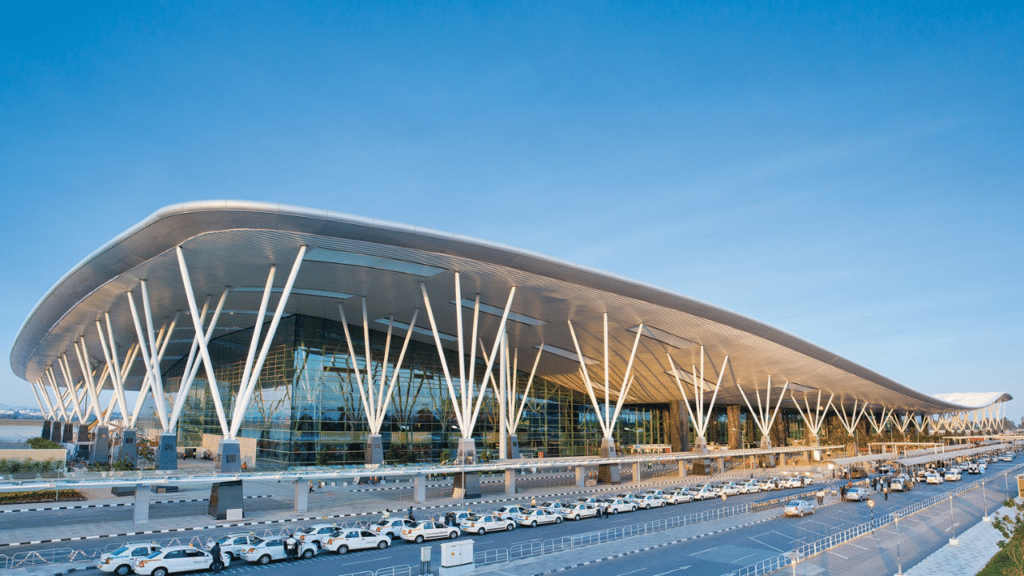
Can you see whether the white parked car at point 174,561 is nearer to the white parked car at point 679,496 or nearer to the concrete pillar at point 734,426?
the white parked car at point 679,496

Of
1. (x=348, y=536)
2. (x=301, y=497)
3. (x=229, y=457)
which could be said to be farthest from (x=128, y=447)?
(x=348, y=536)

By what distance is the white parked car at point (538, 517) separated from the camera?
30.3 m

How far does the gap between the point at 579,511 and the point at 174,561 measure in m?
19.6

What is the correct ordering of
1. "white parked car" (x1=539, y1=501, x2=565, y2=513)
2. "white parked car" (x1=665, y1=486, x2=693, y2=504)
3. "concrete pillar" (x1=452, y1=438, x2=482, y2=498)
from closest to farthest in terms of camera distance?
1. "white parked car" (x1=539, y1=501, x2=565, y2=513)
2. "concrete pillar" (x1=452, y1=438, x2=482, y2=498)
3. "white parked car" (x1=665, y1=486, x2=693, y2=504)

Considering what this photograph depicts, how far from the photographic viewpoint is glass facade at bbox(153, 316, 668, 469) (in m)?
52.5

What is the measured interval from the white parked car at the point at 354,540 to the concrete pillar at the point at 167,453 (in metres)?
14.0

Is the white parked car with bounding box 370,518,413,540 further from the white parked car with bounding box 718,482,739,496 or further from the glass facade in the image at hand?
the white parked car with bounding box 718,482,739,496

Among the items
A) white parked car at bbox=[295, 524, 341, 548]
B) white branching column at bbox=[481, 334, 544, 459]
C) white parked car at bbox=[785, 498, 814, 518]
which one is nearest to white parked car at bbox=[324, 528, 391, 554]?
white parked car at bbox=[295, 524, 341, 548]

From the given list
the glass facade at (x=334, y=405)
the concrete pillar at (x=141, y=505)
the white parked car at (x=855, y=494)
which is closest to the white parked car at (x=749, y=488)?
the white parked car at (x=855, y=494)

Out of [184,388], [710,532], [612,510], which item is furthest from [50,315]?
[710,532]

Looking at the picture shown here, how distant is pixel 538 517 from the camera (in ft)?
101

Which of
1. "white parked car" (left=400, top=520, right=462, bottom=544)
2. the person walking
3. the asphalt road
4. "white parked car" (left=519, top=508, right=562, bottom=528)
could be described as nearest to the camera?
the person walking

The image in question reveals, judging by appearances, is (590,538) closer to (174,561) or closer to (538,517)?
(538,517)

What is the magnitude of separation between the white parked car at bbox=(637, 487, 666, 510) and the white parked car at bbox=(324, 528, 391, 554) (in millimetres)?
17456
